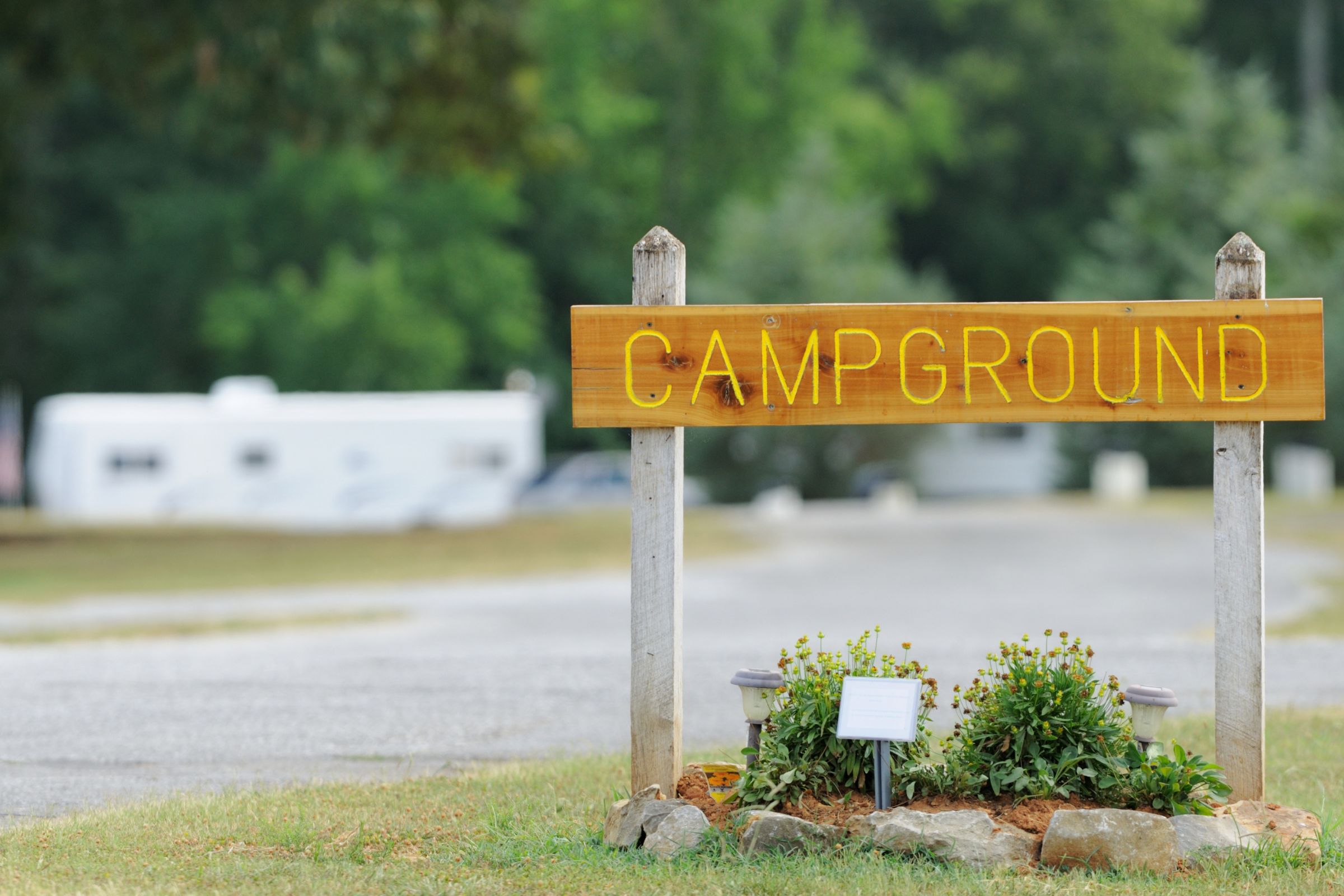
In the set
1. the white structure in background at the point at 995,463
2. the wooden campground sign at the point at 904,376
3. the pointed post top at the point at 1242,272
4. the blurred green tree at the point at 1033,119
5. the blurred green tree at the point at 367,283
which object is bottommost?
the wooden campground sign at the point at 904,376

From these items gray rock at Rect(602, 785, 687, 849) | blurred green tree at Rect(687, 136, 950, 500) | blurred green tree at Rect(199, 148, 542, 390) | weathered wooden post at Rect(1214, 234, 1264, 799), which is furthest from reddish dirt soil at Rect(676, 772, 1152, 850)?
blurred green tree at Rect(199, 148, 542, 390)

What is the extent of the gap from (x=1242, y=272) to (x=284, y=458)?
873 inches

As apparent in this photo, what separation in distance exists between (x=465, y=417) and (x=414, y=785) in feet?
65.4

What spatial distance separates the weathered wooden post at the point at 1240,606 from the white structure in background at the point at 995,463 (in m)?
33.5

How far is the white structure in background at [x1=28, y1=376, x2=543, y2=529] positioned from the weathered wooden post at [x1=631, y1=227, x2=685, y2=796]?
2079 centimetres

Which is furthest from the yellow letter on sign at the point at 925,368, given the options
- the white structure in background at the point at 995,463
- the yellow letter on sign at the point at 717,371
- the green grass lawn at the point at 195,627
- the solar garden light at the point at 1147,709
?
the white structure in background at the point at 995,463

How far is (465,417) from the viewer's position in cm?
2656

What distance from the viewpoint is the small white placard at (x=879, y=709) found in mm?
5406

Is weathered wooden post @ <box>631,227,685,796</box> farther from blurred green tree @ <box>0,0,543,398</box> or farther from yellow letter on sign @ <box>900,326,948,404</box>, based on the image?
blurred green tree @ <box>0,0,543,398</box>

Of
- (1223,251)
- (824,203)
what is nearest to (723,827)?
(1223,251)

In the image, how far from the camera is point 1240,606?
5746 mm

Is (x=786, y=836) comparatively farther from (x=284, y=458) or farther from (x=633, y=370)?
(x=284, y=458)

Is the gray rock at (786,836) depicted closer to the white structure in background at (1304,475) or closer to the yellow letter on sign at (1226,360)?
the yellow letter on sign at (1226,360)

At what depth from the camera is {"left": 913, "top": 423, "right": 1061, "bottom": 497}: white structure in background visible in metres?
39.5
